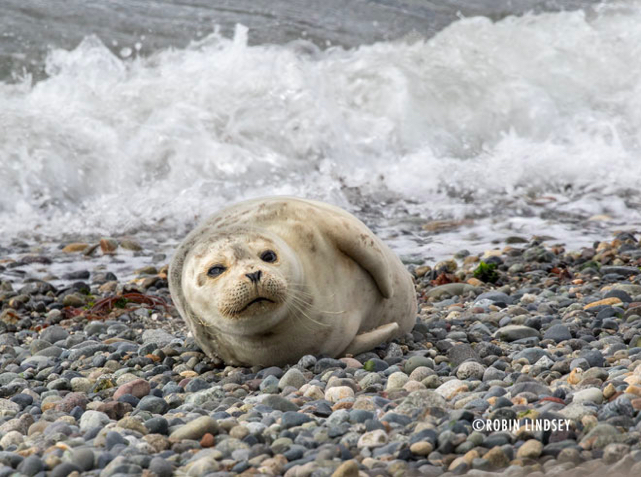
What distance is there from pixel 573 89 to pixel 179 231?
6659 mm

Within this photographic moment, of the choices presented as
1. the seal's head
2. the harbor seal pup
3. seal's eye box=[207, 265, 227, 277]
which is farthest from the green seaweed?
seal's eye box=[207, 265, 227, 277]

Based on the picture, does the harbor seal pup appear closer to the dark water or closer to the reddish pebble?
the reddish pebble

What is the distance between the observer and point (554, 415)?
325cm

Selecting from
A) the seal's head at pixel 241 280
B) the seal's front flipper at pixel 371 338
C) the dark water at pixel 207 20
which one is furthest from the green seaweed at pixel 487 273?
the dark water at pixel 207 20

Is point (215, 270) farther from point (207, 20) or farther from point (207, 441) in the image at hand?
point (207, 20)

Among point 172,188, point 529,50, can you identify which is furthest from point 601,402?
point 529,50

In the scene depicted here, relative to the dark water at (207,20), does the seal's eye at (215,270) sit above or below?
below

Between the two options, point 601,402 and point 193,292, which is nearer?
point 601,402

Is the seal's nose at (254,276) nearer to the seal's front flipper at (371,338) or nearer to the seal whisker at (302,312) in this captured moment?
the seal whisker at (302,312)

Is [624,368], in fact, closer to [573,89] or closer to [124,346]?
[124,346]

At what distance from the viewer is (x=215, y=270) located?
170 inches

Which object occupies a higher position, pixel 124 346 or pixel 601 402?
pixel 601 402

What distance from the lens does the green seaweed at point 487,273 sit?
6.84 m

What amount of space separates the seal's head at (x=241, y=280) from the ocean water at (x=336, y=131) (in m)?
3.79
